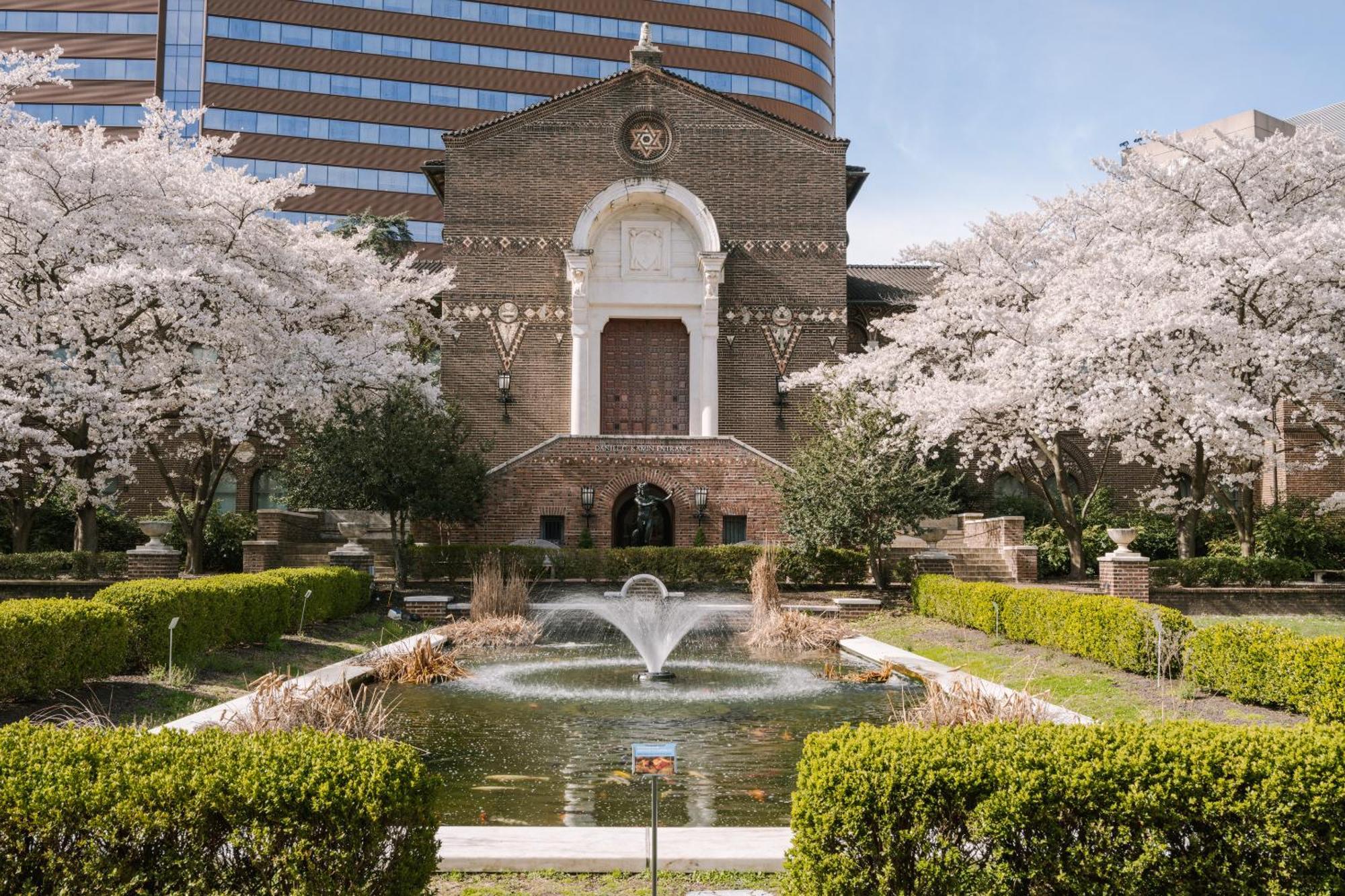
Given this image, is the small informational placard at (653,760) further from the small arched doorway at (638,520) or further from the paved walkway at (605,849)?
the small arched doorway at (638,520)

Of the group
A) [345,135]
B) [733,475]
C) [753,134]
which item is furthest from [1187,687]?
[345,135]

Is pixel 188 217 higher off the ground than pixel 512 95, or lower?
lower

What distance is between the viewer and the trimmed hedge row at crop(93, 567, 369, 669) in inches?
Answer: 481

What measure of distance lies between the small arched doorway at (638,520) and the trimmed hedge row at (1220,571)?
36.9ft

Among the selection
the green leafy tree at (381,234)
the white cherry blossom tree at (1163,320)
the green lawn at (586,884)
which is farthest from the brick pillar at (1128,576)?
the green leafy tree at (381,234)

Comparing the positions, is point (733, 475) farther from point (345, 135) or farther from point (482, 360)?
point (345, 135)

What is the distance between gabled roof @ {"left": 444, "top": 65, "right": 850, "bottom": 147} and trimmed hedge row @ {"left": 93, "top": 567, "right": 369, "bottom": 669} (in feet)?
54.6

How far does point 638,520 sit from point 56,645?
16.4 m

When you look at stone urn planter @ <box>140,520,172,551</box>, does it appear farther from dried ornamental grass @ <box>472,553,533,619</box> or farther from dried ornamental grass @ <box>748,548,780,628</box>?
dried ornamental grass @ <box>748,548,780,628</box>

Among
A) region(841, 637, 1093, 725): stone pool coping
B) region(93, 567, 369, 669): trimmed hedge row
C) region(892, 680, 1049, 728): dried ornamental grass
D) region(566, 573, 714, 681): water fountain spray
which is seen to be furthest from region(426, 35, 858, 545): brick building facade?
region(892, 680, 1049, 728): dried ornamental grass

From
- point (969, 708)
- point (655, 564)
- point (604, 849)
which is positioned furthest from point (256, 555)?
point (604, 849)

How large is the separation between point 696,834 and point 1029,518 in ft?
81.3

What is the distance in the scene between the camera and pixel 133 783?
4.78 m

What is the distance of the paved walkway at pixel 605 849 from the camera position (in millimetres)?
5949
